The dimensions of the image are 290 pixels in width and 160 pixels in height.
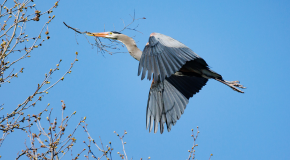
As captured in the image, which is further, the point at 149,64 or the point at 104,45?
the point at 104,45

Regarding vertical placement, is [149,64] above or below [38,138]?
above

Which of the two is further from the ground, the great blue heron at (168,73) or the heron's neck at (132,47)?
the heron's neck at (132,47)

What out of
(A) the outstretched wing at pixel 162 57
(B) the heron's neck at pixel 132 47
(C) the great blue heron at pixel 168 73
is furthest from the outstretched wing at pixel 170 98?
(A) the outstretched wing at pixel 162 57

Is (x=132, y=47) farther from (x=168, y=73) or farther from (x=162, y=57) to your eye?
(x=168, y=73)

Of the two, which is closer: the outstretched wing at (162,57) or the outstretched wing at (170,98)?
the outstretched wing at (162,57)

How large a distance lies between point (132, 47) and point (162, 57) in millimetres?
1840

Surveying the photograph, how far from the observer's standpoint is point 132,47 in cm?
593

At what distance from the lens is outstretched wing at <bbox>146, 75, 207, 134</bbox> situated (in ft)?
17.3

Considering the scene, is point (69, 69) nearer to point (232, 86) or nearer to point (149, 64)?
point (149, 64)

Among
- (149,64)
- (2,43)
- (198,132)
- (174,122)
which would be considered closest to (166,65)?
(149,64)

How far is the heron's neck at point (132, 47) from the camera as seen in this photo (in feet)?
19.2

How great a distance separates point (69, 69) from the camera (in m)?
3.62

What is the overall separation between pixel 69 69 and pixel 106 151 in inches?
41.6

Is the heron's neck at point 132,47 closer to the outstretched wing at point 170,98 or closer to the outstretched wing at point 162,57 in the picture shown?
the outstretched wing at point 170,98
